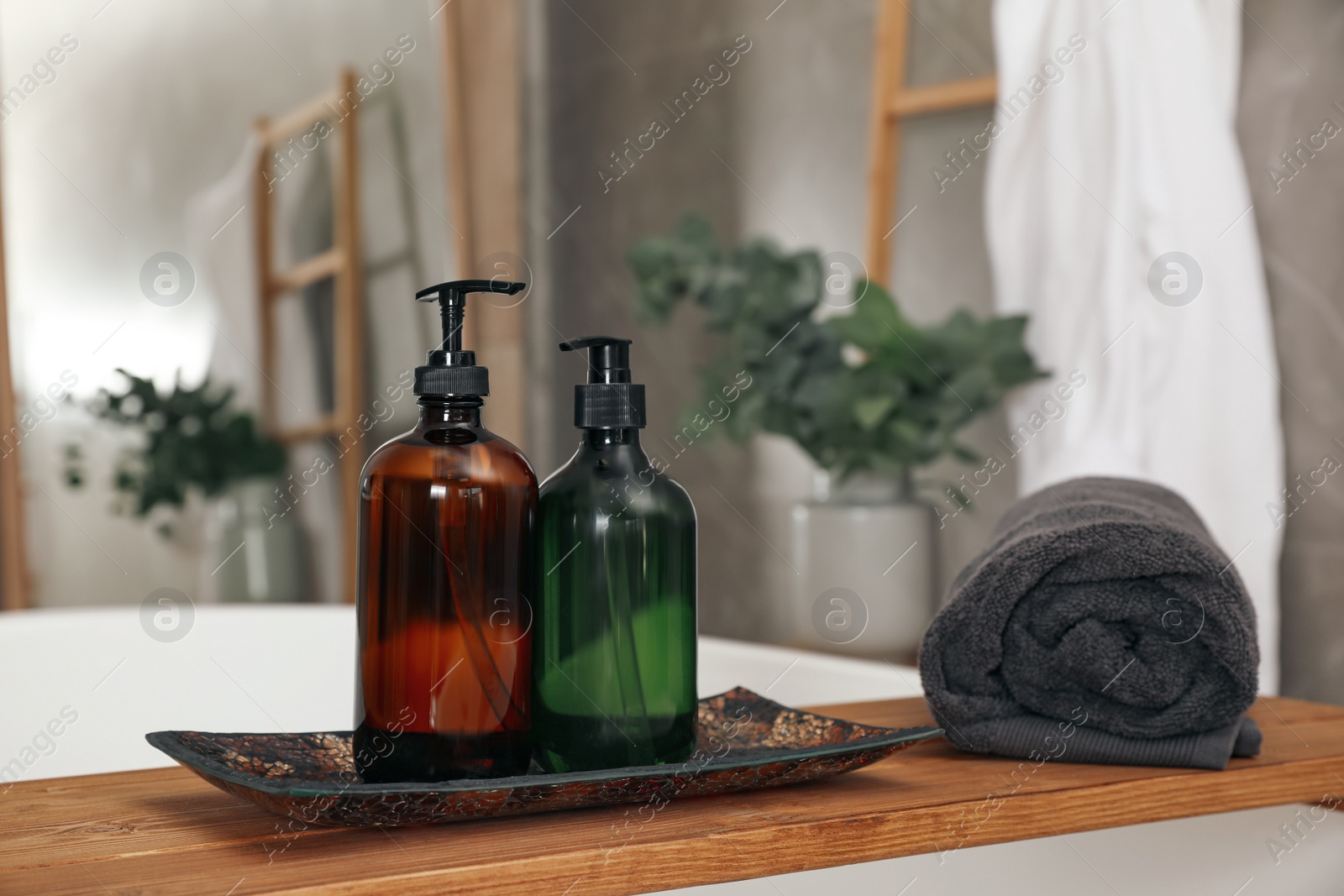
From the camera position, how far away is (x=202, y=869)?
367 millimetres

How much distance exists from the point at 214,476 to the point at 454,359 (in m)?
1.48

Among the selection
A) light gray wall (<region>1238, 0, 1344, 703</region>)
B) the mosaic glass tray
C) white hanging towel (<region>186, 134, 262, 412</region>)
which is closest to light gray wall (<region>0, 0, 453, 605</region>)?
white hanging towel (<region>186, 134, 262, 412</region>)

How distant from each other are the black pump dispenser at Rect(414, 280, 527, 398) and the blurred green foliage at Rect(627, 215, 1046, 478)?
0.80 metres

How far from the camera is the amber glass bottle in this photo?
0.42m

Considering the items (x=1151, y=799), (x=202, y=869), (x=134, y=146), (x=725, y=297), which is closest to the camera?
(x=202, y=869)

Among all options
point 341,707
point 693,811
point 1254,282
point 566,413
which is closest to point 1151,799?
point 693,811

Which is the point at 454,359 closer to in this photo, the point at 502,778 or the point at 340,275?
the point at 502,778

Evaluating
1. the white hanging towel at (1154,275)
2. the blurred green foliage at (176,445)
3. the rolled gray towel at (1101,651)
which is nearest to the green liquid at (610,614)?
the rolled gray towel at (1101,651)

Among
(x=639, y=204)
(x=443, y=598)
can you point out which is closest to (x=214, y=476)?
(x=639, y=204)

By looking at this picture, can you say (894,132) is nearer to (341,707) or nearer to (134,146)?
(341,707)

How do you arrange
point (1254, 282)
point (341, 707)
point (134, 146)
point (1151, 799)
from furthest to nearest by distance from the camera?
point (134, 146) < point (341, 707) < point (1254, 282) < point (1151, 799)

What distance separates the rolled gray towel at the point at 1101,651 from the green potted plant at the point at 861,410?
64 cm

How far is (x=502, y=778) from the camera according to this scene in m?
0.42

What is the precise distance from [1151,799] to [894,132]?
111cm
